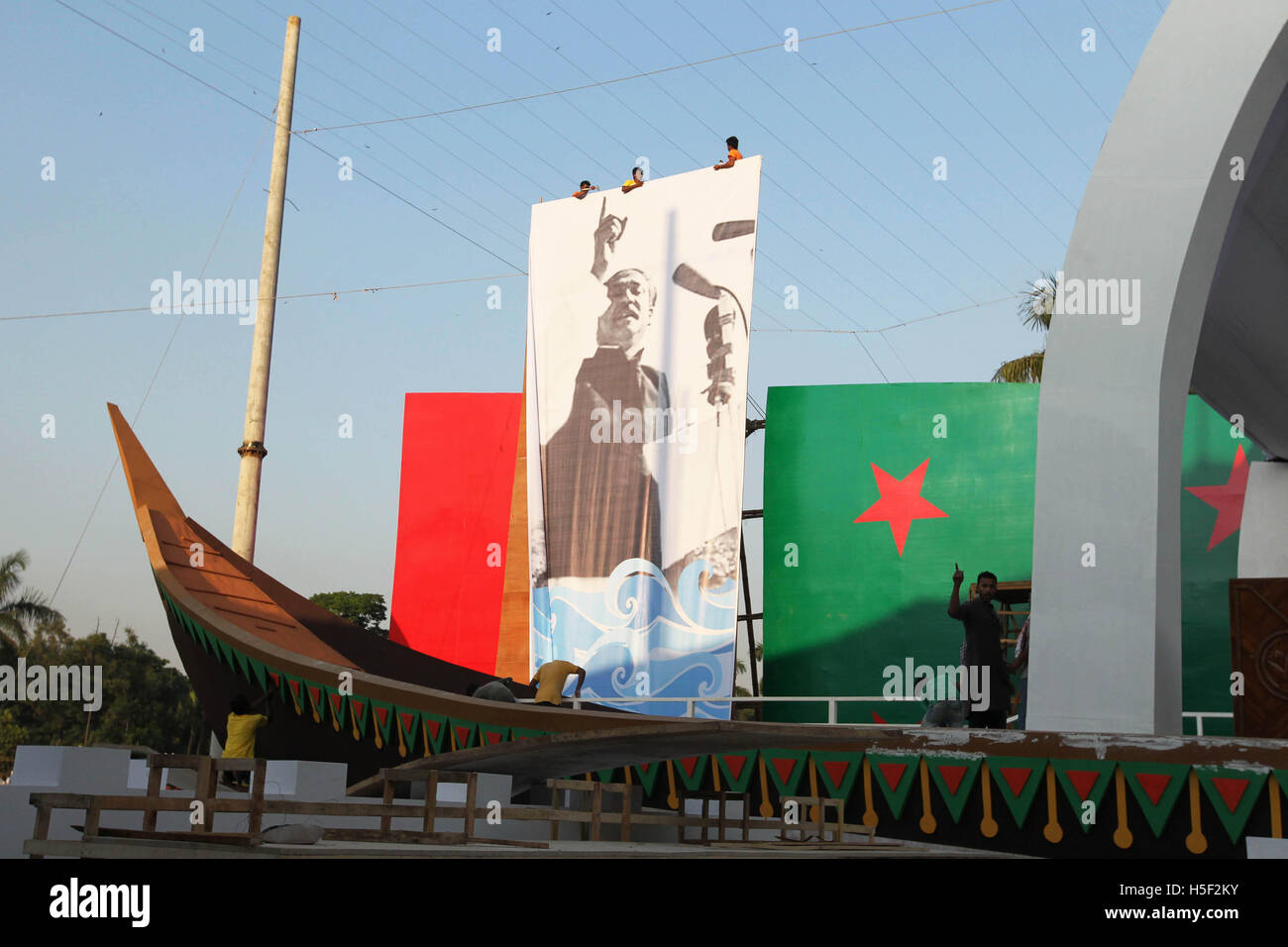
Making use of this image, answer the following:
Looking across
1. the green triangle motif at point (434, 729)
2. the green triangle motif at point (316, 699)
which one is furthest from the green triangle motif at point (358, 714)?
the green triangle motif at point (434, 729)

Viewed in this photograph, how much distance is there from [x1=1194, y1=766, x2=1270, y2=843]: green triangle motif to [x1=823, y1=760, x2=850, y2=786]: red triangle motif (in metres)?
1.75

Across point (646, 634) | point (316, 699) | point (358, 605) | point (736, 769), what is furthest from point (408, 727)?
point (358, 605)

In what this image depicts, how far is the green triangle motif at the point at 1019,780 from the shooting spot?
228 inches

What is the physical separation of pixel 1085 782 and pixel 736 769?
6.60 ft

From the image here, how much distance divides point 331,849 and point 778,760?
136 inches

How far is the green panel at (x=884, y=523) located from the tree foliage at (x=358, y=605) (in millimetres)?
25854

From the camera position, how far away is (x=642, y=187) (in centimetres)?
1738

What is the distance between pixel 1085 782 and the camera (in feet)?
18.6

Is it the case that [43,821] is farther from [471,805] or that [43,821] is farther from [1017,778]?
[1017,778]

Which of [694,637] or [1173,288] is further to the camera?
[694,637]
